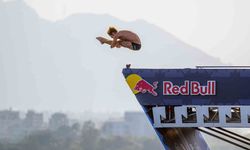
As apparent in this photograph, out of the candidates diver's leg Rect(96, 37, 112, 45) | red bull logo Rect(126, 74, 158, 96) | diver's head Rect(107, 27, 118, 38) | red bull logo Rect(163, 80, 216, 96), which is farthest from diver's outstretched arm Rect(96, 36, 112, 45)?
red bull logo Rect(163, 80, 216, 96)

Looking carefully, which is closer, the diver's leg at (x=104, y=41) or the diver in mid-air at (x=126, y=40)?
the diver in mid-air at (x=126, y=40)

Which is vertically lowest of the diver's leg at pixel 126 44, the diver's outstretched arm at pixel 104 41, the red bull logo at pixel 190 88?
the red bull logo at pixel 190 88

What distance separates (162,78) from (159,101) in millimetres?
934

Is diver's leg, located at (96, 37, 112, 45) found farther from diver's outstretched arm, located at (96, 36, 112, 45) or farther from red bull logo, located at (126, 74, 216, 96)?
red bull logo, located at (126, 74, 216, 96)

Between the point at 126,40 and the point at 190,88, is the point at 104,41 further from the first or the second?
the point at 190,88

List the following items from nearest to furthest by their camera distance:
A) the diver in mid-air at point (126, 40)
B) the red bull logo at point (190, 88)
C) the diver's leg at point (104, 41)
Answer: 1. the red bull logo at point (190, 88)
2. the diver in mid-air at point (126, 40)
3. the diver's leg at point (104, 41)

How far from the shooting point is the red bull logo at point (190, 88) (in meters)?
36.7

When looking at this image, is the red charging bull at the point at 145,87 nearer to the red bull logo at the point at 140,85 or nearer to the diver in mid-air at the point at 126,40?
the red bull logo at the point at 140,85

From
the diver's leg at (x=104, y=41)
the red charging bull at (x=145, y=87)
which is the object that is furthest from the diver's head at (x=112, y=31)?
the red charging bull at (x=145, y=87)

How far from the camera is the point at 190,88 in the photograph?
36.8m

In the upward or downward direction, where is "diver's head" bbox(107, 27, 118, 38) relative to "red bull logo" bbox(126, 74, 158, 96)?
upward

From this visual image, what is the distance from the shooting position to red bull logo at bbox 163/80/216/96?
36.7m

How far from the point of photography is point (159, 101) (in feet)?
121

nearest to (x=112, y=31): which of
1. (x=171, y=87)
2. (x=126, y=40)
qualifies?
(x=126, y=40)
